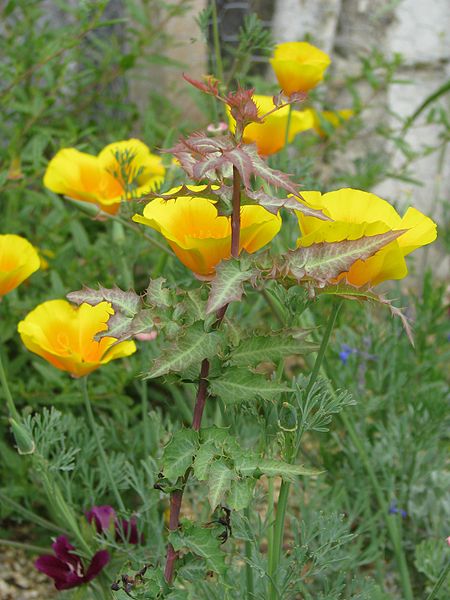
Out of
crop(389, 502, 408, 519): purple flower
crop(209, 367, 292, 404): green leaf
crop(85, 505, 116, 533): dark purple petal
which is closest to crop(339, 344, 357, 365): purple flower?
crop(389, 502, 408, 519): purple flower

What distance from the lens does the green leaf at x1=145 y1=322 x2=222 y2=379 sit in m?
0.85

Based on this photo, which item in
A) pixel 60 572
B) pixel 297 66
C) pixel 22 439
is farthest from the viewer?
pixel 297 66

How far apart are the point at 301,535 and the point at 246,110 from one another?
0.63 metres

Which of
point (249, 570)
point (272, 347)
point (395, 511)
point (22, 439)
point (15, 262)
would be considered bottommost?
point (395, 511)

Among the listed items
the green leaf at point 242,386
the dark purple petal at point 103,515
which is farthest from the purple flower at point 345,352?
the green leaf at point 242,386

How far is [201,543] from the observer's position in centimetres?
94

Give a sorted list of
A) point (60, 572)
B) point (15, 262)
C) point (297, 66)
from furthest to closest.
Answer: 1. point (297, 66)
2. point (60, 572)
3. point (15, 262)

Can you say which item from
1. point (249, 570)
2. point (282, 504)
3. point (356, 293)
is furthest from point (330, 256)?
point (249, 570)

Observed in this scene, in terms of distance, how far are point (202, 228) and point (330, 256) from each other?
186 mm

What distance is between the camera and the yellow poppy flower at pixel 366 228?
900 mm

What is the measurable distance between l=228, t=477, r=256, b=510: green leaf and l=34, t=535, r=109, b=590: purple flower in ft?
1.66

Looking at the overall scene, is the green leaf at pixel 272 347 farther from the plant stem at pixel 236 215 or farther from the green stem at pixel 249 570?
the green stem at pixel 249 570

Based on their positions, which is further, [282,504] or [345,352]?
[345,352]

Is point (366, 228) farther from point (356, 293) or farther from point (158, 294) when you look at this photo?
point (158, 294)
